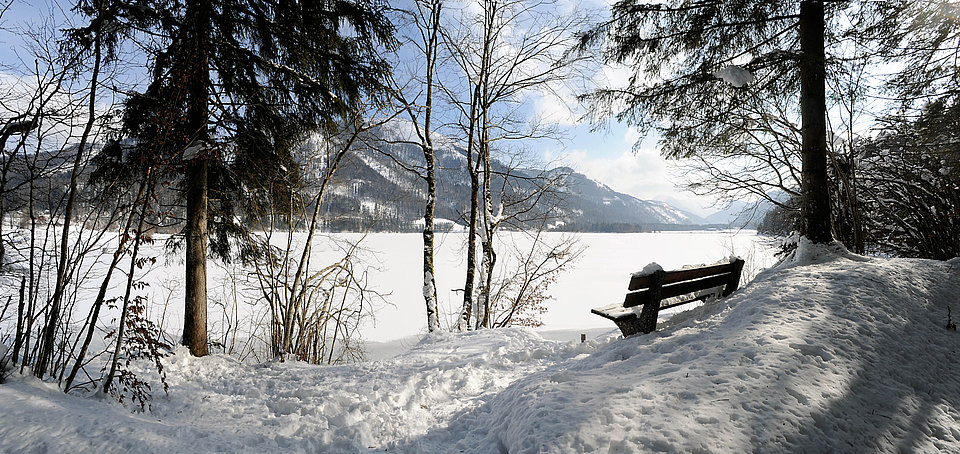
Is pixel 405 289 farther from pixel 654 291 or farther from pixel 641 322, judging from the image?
pixel 654 291

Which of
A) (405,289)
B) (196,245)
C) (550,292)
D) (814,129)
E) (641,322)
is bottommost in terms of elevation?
(550,292)

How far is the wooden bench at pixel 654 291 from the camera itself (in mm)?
3678

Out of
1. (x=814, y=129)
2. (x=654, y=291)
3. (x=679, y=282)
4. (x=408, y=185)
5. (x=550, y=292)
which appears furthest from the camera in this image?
(x=550, y=292)

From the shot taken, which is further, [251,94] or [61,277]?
[251,94]

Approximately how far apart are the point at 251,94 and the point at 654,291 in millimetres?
5480

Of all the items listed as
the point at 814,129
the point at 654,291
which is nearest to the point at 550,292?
the point at 814,129

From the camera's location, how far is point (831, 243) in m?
4.92

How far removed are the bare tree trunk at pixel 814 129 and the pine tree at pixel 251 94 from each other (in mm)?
5739

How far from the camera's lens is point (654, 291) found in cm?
374

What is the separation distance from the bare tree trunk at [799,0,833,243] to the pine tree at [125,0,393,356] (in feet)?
18.8

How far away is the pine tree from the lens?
4625 millimetres

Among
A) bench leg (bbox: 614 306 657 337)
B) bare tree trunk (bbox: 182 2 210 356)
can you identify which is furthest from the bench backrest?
bare tree trunk (bbox: 182 2 210 356)

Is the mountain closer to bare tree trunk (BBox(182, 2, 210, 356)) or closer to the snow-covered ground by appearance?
bare tree trunk (BBox(182, 2, 210, 356))

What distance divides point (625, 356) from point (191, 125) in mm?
5755
